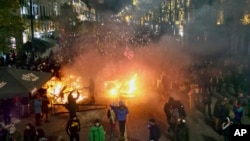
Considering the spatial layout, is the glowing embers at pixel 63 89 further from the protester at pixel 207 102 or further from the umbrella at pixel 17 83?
the protester at pixel 207 102

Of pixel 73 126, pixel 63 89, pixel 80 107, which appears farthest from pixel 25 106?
pixel 73 126

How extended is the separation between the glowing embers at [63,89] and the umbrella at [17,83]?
3.40 meters

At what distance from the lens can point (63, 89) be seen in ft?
50.7

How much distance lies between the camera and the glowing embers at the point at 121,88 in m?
17.3

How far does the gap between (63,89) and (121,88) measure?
3.30 m

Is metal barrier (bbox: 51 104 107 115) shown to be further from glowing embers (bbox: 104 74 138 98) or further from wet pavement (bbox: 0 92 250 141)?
glowing embers (bbox: 104 74 138 98)

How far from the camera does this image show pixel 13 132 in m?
9.37

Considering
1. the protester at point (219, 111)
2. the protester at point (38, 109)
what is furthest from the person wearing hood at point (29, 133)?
the protester at point (219, 111)

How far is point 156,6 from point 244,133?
68050mm

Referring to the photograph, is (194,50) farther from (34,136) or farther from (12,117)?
(34,136)

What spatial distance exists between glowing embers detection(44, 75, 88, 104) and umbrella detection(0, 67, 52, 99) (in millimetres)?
3401

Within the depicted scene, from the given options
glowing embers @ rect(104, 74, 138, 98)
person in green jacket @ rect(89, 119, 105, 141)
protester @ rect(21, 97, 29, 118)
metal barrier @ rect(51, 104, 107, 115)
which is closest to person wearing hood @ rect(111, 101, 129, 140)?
person in green jacket @ rect(89, 119, 105, 141)

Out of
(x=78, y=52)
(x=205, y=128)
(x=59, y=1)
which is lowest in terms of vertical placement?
(x=205, y=128)

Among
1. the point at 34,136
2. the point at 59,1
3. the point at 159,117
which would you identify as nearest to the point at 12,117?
the point at 34,136
